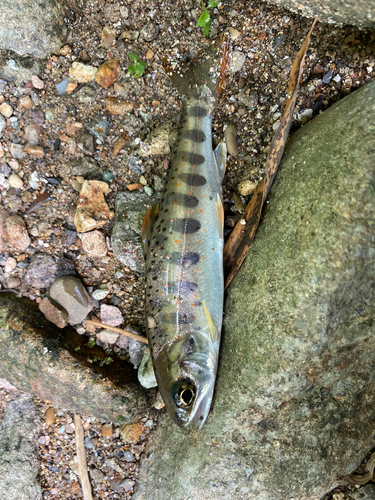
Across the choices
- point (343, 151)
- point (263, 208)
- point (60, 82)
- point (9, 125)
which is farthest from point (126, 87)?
point (343, 151)

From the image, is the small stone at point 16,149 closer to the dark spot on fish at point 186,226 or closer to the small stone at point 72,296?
the small stone at point 72,296

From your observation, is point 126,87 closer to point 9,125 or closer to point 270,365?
point 9,125

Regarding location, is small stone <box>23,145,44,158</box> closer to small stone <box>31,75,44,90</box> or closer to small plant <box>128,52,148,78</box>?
small stone <box>31,75,44,90</box>

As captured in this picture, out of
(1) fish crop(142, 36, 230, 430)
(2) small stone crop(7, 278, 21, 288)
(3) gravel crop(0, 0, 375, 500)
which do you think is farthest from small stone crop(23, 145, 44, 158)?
(1) fish crop(142, 36, 230, 430)

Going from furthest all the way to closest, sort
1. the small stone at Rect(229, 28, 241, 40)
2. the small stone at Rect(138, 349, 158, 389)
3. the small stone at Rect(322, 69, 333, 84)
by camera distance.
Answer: the small stone at Rect(138, 349, 158, 389) → the small stone at Rect(229, 28, 241, 40) → the small stone at Rect(322, 69, 333, 84)

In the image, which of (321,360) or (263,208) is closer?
(321,360)

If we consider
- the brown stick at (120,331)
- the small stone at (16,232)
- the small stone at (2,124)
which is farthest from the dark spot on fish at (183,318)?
the small stone at (2,124)
